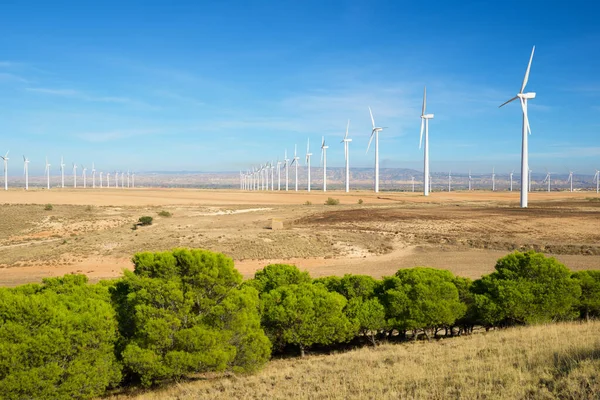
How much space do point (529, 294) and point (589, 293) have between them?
2.70 m

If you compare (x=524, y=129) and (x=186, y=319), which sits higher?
(x=524, y=129)

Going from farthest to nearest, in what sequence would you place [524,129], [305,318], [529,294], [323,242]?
[524,129], [323,242], [529,294], [305,318]

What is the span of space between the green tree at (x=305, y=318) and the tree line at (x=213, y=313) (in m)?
0.03

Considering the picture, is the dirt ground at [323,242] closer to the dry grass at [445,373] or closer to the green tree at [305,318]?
the green tree at [305,318]

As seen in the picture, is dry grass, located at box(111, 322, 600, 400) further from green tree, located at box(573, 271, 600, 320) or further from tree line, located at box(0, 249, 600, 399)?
green tree, located at box(573, 271, 600, 320)

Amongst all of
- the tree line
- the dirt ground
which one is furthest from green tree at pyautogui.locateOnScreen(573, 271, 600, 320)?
the dirt ground

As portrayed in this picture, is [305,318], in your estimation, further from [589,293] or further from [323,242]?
[323,242]

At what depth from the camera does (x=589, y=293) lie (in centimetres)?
1748

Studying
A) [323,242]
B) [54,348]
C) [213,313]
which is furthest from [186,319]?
[323,242]

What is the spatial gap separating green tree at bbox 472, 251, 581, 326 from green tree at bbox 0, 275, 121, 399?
11.8 m

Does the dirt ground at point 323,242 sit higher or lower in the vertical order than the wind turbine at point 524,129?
lower

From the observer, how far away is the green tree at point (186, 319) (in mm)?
12250

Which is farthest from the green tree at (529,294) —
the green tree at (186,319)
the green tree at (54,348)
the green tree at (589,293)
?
the green tree at (54,348)

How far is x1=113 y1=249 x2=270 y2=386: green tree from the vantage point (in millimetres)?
12250
